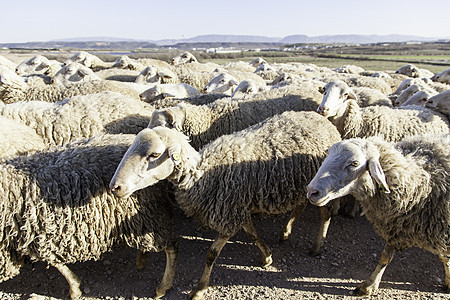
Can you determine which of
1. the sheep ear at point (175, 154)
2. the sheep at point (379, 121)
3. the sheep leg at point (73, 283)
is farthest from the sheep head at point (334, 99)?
the sheep leg at point (73, 283)

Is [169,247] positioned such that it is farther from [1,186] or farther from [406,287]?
[406,287]

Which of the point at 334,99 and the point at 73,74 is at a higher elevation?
the point at 73,74

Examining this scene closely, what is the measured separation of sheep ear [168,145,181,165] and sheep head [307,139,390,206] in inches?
47.7

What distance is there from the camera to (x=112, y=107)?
4699 mm

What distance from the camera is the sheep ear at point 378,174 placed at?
265cm

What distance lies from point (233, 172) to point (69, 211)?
5.23 ft

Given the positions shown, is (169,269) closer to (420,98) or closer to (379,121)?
(379,121)

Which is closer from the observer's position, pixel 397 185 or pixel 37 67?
pixel 397 185

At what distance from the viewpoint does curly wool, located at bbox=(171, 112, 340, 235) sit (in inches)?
127

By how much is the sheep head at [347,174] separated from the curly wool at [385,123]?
1.92 m

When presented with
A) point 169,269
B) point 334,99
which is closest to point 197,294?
point 169,269

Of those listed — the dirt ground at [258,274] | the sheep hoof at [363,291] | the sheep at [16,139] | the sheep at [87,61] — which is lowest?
the dirt ground at [258,274]

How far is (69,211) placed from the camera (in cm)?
287

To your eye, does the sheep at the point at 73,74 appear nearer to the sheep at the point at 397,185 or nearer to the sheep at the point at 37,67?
the sheep at the point at 37,67
